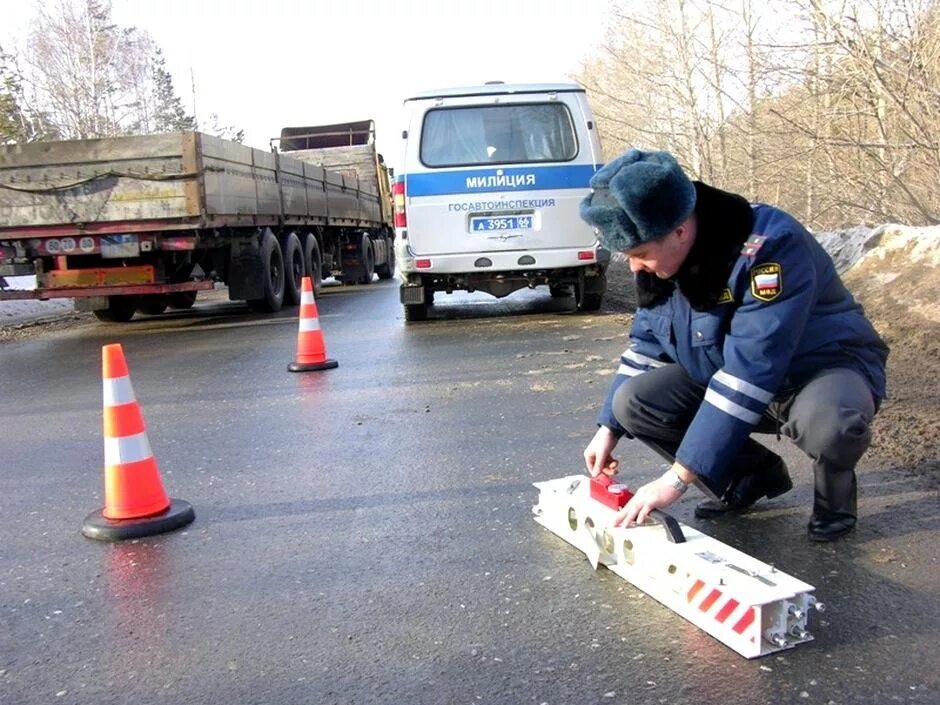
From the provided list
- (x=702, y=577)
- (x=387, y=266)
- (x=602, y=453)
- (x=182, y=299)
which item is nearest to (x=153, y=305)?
(x=182, y=299)

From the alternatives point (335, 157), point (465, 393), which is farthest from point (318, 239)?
point (465, 393)

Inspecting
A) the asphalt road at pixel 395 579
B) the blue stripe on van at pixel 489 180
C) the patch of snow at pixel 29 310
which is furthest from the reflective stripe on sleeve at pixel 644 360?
the patch of snow at pixel 29 310

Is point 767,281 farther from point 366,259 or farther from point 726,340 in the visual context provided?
point 366,259

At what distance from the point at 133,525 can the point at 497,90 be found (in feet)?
24.0

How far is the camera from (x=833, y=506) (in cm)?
332

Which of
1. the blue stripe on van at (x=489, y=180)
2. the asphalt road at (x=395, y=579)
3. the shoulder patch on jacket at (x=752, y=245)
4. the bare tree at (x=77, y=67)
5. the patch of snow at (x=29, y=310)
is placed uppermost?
the bare tree at (x=77, y=67)

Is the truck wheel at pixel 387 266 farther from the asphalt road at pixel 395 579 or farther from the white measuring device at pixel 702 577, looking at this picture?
the white measuring device at pixel 702 577

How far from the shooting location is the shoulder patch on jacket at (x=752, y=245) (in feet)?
9.52

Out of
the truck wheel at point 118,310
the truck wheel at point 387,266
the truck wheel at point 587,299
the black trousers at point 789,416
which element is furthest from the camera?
the truck wheel at point 387,266

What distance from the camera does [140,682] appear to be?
2.62 m

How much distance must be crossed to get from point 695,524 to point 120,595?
217cm

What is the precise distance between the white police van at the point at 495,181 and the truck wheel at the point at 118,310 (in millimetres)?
5420

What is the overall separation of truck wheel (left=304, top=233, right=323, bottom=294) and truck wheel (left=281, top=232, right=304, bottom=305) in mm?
606

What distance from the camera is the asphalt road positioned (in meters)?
2.53
